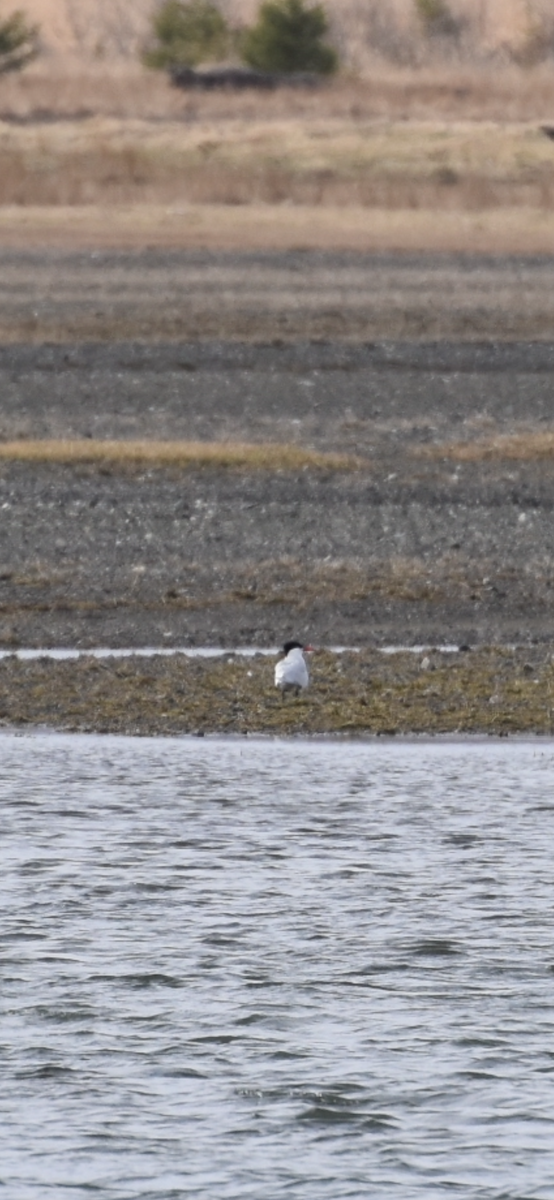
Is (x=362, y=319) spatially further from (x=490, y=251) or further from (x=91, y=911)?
(x=91, y=911)

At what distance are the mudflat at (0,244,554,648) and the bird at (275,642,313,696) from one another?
4.60 ft

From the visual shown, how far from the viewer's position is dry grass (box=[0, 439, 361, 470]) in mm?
18609

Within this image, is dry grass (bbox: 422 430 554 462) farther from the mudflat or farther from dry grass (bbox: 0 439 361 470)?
dry grass (bbox: 0 439 361 470)

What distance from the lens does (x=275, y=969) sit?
321 inches

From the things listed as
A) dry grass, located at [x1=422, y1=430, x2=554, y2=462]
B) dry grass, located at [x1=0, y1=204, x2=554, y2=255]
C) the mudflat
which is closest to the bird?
the mudflat

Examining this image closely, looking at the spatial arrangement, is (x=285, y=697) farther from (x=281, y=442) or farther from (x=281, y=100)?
(x=281, y=100)

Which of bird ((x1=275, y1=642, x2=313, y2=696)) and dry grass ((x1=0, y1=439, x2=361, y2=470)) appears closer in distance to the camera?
bird ((x1=275, y1=642, x2=313, y2=696))

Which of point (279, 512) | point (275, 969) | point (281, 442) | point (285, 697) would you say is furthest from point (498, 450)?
point (275, 969)

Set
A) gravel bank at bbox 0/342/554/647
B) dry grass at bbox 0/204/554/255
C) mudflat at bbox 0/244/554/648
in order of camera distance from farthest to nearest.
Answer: dry grass at bbox 0/204/554/255, mudflat at bbox 0/244/554/648, gravel bank at bbox 0/342/554/647

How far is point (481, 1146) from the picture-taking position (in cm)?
667

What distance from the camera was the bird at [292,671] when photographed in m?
11.8

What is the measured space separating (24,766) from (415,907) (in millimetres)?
2583

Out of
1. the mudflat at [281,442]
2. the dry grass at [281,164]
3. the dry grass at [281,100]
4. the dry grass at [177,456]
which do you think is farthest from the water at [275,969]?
the dry grass at [281,100]

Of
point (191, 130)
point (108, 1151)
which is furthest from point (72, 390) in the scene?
point (191, 130)
